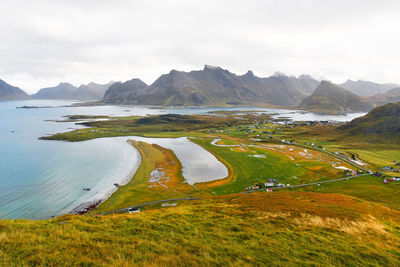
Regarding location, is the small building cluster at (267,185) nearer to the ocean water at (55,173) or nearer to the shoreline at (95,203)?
the shoreline at (95,203)

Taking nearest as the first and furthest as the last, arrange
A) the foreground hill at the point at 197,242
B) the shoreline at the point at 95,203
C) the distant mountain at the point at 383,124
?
1. the foreground hill at the point at 197,242
2. the shoreline at the point at 95,203
3. the distant mountain at the point at 383,124

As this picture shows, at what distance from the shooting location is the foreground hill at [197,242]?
13.5 metres

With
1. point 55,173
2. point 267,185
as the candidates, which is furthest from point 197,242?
point 55,173

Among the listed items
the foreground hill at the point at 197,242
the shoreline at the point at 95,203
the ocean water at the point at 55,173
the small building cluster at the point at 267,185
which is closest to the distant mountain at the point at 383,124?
the small building cluster at the point at 267,185

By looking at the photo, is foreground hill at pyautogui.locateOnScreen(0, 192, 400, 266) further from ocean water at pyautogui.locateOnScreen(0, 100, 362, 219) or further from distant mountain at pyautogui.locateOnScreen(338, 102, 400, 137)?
distant mountain at pyautogui.locateOnScreen(338, 102, 400, 137)

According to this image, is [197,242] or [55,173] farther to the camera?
[55,173]

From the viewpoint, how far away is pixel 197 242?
17719 millimetres

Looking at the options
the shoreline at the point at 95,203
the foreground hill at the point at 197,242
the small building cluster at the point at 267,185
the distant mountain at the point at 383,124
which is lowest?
the shoreline at the point at 95,203

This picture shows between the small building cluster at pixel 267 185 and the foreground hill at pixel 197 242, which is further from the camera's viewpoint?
the small building cluster at pixel 267 185

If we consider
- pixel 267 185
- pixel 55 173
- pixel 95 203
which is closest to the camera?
pixel 95 203

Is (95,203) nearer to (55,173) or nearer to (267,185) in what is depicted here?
(55,173)

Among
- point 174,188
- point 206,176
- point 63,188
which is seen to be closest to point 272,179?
point 206,176

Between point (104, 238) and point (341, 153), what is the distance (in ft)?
466

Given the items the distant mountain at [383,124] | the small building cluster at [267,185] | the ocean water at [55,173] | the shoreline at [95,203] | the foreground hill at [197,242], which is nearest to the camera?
the foreground hill at [197,242]
